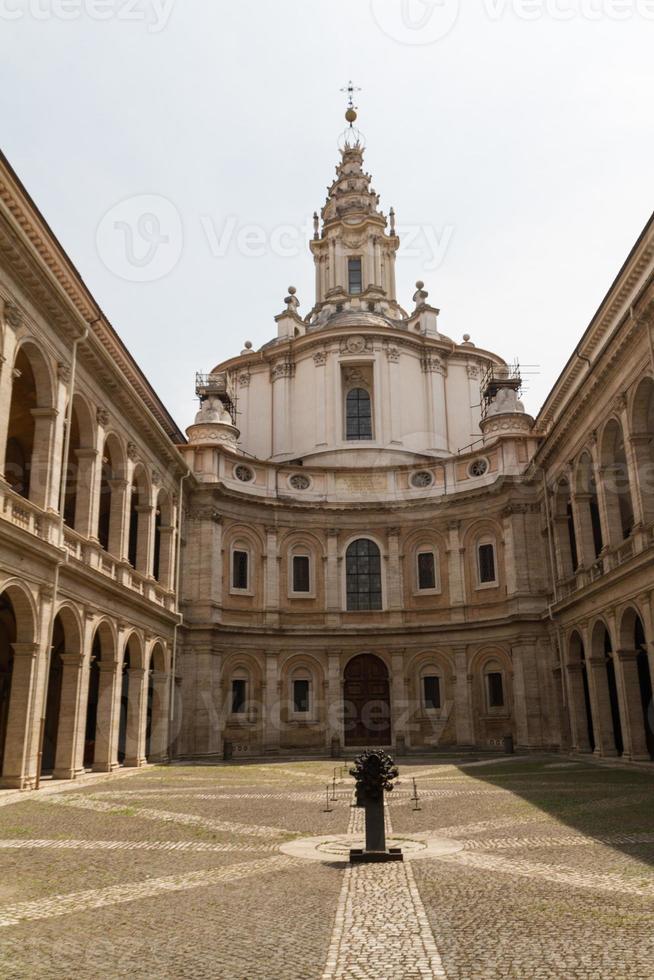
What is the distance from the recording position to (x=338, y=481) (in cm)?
4309

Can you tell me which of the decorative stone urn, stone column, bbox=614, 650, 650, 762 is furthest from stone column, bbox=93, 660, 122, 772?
the decorative stone urn

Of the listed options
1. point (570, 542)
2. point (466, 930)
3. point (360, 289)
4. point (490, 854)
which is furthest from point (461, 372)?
point (466, 930)

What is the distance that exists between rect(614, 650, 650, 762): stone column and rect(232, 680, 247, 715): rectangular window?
18255 millimetres

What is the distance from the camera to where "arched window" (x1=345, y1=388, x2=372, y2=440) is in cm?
4738

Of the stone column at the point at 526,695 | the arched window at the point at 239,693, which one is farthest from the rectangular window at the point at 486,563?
the arched window at the point at 239,693

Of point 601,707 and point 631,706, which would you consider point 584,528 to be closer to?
point 601,707

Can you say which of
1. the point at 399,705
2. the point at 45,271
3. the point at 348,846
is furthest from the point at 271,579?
the point at 348,846

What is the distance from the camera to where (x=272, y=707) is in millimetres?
39156

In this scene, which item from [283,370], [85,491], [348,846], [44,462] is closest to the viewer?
[348,846]

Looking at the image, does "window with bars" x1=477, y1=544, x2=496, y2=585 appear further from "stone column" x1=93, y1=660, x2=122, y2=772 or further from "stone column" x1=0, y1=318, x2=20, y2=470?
"stone column" x1=0, y1=318, x2=20, y2=470

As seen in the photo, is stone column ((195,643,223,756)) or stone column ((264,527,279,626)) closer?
stone column ((195,643,223,756))

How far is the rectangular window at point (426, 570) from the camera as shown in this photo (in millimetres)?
41281

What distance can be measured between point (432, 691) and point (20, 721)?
23.9 meters

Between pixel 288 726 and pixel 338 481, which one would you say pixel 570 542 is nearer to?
pixel 338 481
